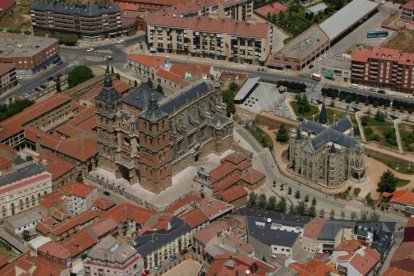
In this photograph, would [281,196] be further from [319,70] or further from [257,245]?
[319,70]

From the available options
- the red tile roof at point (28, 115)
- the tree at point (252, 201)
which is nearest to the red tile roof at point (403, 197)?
the tree at point (252, 201)

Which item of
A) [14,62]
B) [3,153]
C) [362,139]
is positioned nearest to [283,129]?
[362,139]

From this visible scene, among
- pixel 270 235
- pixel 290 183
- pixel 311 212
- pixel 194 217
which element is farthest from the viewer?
pixel 290 183

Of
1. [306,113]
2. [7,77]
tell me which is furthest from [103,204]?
[7,77]

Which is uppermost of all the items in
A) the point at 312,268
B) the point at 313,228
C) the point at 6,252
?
the point at 313,228

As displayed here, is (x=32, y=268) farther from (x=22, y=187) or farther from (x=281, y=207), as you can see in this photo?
(x=281, y=207)
